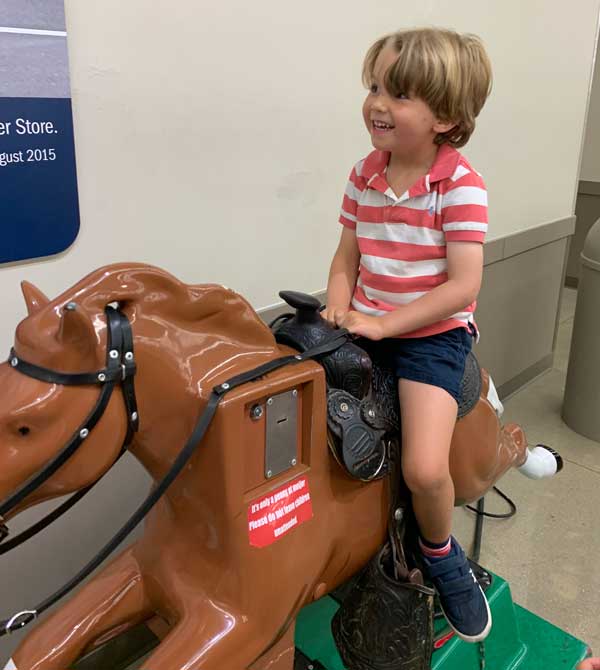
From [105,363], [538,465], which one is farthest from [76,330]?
[538,465]

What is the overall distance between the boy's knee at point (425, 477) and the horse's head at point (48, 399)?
1.63 ft

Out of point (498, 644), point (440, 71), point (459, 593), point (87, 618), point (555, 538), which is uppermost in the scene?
point (440, 71)

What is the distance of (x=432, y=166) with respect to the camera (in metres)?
1.06

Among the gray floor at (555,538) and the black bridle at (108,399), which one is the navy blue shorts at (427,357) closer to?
the black bridle at (108,399)

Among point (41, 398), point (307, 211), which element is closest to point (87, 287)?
point (41, 398)

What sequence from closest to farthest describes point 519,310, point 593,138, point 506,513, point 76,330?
point 76,330
point 506,513
point 519,310
point 593,138

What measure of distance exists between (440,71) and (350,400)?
50 cm

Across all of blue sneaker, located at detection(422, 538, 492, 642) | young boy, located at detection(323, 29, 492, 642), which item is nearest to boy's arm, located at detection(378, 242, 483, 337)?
young boy, located at detection(323, 29, 492, 642)

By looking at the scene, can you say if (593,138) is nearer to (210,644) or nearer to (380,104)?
(380,104)

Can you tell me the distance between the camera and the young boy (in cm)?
97

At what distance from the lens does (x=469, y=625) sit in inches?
46.2

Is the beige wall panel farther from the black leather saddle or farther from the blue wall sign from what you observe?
the blue wall sign

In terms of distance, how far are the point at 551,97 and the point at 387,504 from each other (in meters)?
2.19

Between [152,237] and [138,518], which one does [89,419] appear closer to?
[138,518]
